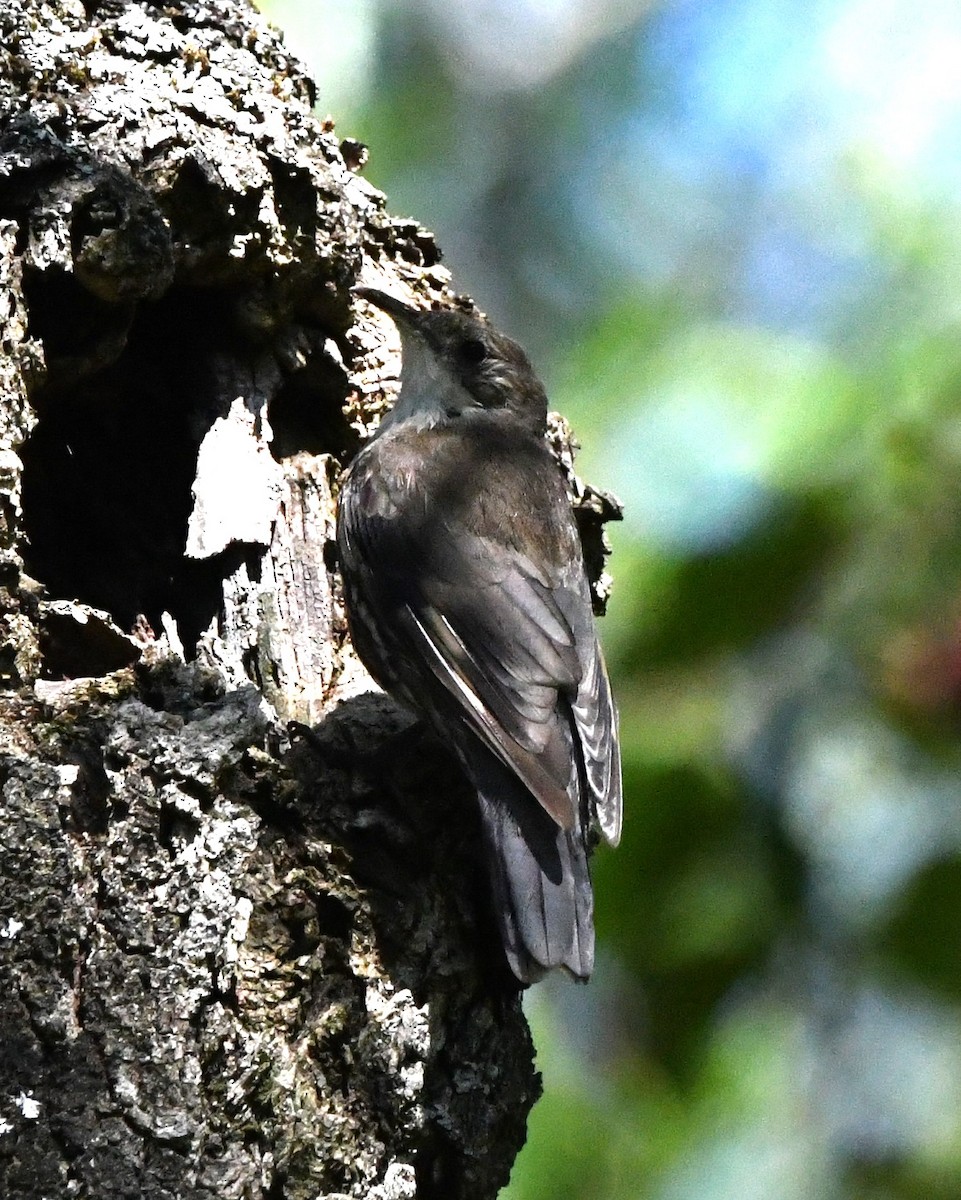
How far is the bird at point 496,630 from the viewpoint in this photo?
3494 millimetres

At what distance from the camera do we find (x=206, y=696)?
3.38m

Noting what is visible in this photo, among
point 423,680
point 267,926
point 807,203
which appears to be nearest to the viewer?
point 267,926

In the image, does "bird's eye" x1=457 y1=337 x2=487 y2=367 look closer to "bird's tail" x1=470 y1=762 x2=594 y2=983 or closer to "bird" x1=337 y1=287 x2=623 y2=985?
"bird" x1=337 y1=287 x2=623 y2=985

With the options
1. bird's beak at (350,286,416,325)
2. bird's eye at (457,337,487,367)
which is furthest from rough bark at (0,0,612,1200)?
bird's eye at (457,337,487,367)

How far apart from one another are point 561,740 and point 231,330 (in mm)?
1480

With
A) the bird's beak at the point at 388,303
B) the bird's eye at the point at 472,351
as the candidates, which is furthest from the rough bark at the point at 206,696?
the bird's eye at the point at 472,351

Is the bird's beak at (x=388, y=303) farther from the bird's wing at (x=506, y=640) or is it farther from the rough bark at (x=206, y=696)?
the bird's wing at (x=506, y=640)

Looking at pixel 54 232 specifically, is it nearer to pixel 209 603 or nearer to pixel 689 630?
pixel 209 603

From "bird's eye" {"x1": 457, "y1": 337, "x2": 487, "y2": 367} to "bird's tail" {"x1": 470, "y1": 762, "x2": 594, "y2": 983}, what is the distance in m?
1.78


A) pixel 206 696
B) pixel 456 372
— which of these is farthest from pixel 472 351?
pixel 206 696

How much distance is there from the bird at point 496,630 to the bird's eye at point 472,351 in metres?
0.02

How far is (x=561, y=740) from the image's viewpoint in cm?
386

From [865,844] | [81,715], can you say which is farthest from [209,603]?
[865,844]

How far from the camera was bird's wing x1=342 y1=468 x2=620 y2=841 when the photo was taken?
3.81 m
